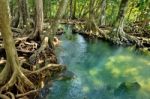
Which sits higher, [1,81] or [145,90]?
[1,81]

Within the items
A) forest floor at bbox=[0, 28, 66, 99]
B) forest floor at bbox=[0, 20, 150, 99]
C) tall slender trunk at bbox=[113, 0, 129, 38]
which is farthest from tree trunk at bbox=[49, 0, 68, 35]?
tall slender trunk at bbox=[113, 0, 129, 38]

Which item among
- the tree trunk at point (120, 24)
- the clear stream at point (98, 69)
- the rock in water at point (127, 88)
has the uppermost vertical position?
the tree trunk at point (120, 24)

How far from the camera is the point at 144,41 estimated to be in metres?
20.0

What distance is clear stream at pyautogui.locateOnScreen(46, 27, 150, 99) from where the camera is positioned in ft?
35.3

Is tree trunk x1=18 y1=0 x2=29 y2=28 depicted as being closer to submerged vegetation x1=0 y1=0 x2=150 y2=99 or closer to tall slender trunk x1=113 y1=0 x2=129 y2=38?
submerged vegetation x1=0 y1=0 x2=150 y2=99

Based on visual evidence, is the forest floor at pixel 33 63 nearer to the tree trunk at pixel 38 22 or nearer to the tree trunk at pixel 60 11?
the tree trunk at pixel 38 22

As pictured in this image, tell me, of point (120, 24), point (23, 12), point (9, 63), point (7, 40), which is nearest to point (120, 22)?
point (120, 24)

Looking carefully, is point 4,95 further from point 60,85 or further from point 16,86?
point 60,85

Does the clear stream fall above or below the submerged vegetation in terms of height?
below

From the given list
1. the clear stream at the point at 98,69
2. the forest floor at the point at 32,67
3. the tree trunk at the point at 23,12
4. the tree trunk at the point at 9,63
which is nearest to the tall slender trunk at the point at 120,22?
the clear stream at the point at 98,69

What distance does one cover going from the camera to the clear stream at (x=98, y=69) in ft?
35.3

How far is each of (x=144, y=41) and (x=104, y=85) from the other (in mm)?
9421

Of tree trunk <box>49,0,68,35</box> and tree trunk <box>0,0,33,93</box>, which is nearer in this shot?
tree trunk <box>0,0,33,93</box>

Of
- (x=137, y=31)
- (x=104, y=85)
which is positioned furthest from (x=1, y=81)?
(x=137, y=31)
